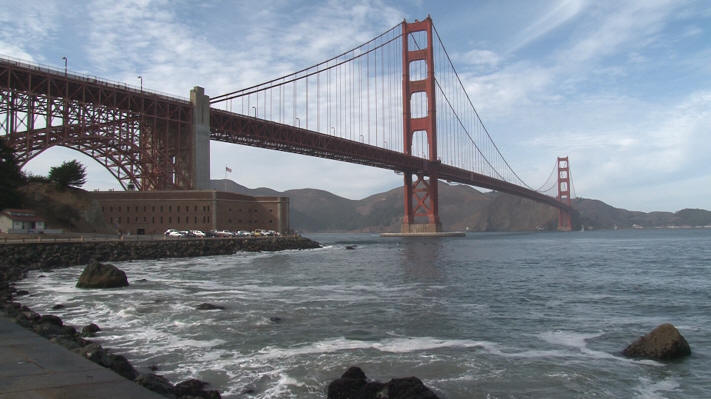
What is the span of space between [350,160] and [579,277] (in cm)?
5738

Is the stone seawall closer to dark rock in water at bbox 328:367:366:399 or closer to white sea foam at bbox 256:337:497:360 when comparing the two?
white sea foam at bbox 256:337:497:360

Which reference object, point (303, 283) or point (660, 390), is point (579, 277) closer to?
point (303, 283)

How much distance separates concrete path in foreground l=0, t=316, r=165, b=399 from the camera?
636 cm

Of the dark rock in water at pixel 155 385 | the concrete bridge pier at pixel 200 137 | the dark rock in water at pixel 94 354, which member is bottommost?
the dark rock in water at pixel 155 385

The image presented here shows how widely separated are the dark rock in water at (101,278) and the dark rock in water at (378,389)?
17570 mm

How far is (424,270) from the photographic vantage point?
111 feet

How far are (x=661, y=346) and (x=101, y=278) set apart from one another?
21.1 metres

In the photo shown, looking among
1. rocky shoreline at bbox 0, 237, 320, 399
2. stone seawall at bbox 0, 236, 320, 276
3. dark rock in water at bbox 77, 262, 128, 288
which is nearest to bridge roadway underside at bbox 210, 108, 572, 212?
rocky shoreline at bbox 0, 237, 320, 399

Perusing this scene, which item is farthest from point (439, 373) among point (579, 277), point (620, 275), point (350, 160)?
point (350, 160)

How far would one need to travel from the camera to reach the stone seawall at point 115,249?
112ft

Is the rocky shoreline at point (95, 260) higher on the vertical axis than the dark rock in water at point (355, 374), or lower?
higher

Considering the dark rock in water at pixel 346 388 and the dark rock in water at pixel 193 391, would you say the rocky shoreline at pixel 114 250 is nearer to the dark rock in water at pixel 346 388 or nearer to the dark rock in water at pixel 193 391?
the dark rock in water at pixel 193 391

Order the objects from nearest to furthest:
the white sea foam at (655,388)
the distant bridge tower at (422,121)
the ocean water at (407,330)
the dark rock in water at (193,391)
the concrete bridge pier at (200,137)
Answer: the dark rock in water at (193,391) < the white sea foam at (655,388) < the ocean water at (407,330) < the concrete bridge pier at (200,137) < the distant bridge tower at (422,121)

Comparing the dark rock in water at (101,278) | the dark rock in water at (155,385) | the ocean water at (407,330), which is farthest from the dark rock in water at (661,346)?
the dark rock in water at (101,278)
